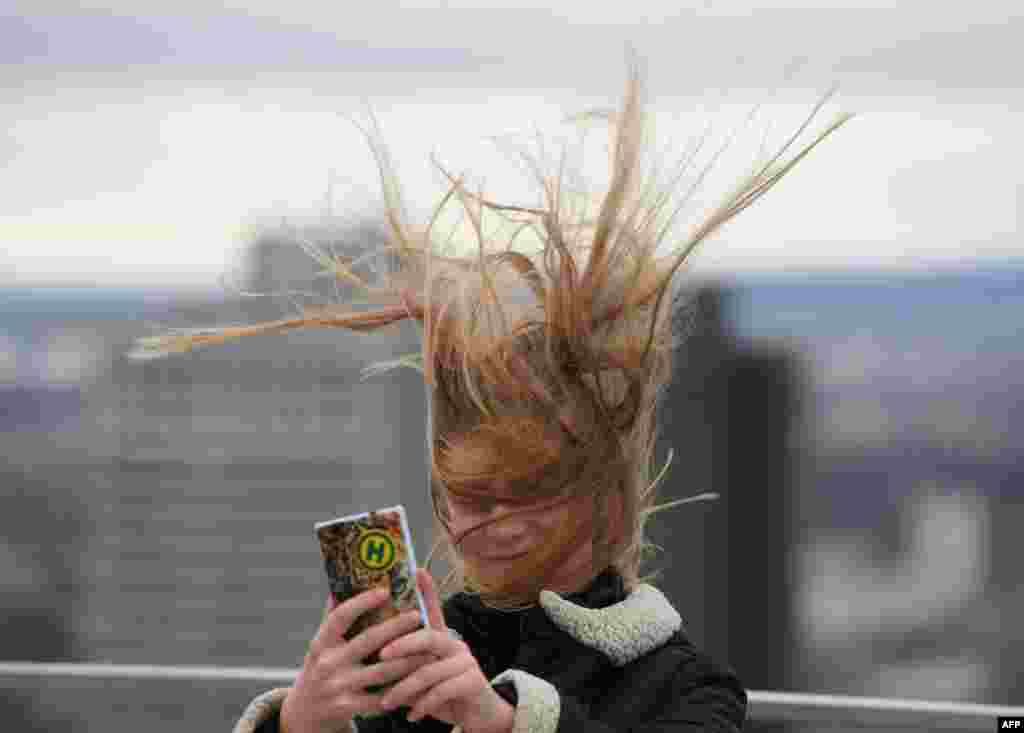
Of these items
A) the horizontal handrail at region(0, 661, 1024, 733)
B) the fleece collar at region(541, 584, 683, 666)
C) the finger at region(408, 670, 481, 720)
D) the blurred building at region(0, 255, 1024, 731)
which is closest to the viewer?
the finger at region(408, 670, 481, 720)

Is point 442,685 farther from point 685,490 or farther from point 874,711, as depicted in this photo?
point 685,490

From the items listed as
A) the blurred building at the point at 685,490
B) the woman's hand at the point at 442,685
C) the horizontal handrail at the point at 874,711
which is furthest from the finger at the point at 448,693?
the blurred building at the point at 685,490

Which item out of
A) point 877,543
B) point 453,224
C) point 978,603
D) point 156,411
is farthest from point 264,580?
point 453,224

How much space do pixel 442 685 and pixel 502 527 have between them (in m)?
0.14

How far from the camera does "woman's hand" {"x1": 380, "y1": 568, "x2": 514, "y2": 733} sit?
20.3 inches

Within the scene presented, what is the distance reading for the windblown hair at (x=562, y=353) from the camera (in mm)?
641

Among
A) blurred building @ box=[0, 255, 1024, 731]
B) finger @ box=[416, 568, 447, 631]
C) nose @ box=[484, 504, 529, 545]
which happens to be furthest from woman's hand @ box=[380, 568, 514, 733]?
blurred building @ box=[0, 255, 1024, 731]

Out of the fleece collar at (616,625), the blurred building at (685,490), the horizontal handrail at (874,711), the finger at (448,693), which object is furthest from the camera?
the blurred building at (685,490)

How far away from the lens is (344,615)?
20.9 inches

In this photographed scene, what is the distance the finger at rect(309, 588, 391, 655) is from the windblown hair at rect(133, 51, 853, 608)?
0.12 m

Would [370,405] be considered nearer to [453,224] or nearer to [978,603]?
[978,603]

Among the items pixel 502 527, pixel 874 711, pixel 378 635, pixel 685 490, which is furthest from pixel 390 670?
pixel 685 490

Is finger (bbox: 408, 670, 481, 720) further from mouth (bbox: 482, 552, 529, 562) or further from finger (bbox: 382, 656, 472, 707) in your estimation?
mouth (bbox: 482, 552, 529, 562)

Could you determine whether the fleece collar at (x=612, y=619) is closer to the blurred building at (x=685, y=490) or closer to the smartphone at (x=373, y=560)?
the smartphone at (x=373, y=560)
